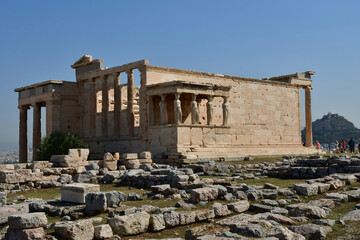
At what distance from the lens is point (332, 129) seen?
341 ft

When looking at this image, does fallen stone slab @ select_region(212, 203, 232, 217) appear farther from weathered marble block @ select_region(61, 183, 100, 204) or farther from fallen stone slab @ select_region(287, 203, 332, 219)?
weathered marble block @ select_region(61, 183, 100, 204)

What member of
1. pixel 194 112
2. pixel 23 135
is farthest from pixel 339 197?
pixel 23 135

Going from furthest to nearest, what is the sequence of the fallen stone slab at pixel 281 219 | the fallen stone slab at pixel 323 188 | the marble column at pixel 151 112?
the marble column at pixel 151 112, the fallen stone slab at pixel 323 188, the fallen stone slab at pixel 281 219

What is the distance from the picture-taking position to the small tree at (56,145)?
941 inches

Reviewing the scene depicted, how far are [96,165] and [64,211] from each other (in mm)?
8040

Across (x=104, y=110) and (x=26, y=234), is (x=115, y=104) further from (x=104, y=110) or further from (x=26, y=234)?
(x=26, y=234)

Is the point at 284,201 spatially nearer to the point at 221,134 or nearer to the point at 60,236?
the point at 60,236

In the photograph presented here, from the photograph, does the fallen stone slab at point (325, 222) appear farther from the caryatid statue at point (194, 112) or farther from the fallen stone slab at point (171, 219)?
the caryatid statue at point (194, 112)

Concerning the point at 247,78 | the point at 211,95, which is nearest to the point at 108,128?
the point at 211,95

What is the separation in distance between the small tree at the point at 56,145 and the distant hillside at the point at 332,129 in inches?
2901

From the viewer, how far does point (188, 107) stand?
24234 millimetres

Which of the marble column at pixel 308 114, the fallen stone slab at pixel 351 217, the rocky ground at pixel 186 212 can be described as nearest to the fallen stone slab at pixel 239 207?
the rocky ground at pixel 186 212

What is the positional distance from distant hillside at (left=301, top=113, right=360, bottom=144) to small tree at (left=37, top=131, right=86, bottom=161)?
2901 inches

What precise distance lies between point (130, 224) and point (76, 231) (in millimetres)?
924
